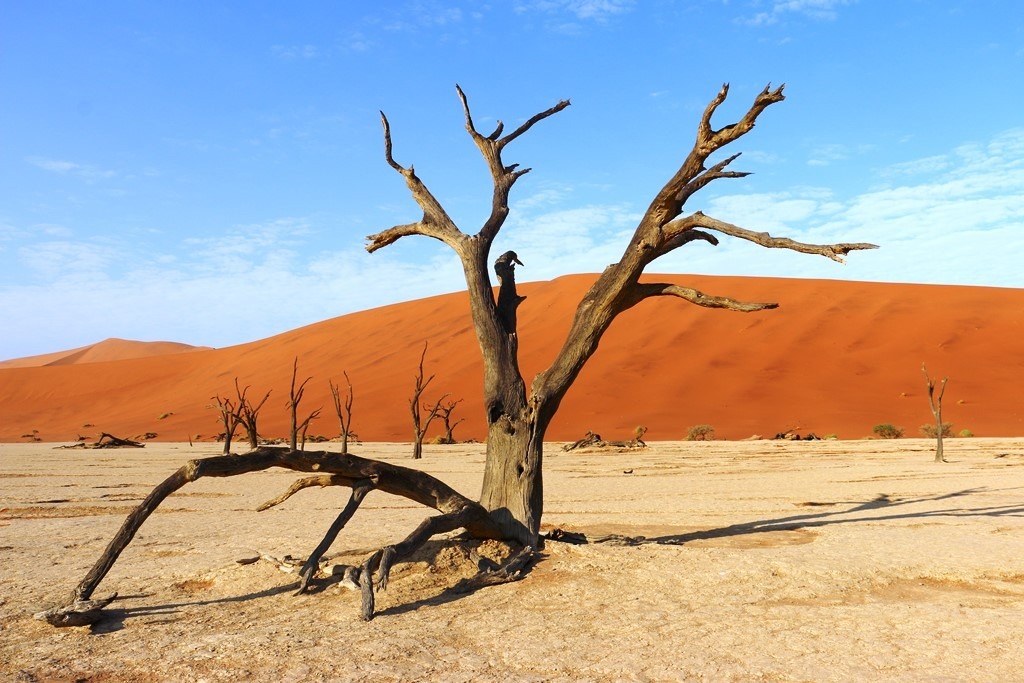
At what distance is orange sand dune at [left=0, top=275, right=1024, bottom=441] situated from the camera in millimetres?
35500

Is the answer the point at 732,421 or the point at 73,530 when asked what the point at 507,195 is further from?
the point at 732,421

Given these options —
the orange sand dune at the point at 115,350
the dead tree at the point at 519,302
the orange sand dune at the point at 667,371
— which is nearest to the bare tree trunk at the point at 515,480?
the dead tree at the point at 519,302

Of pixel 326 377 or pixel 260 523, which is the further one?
pixel 326 377

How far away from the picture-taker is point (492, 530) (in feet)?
21.6

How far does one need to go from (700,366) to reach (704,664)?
1547 inches

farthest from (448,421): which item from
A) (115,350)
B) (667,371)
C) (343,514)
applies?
(115,350)

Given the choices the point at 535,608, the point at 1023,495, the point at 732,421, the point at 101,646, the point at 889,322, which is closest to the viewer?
the point at 101,646

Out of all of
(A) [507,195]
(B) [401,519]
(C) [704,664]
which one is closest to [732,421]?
(B) [401,519]

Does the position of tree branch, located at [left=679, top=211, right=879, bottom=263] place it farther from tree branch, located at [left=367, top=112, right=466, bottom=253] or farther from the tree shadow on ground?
the tree shadow on ground

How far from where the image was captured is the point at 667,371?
42750mm

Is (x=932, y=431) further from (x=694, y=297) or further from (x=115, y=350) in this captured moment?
(x=115, y=350)

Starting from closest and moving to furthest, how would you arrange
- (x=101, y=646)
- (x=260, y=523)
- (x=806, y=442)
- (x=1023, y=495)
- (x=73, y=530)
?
(x=101, y=646) < (x=73, y=530) < (x=260, y=523) < (x=1023, y=495) < (x=806, y=442)

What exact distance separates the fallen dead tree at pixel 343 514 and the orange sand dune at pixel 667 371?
26.3 meters

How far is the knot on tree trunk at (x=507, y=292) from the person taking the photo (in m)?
7.32
